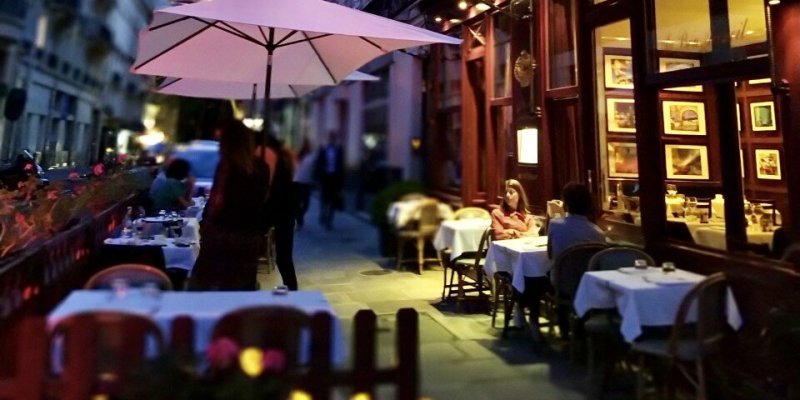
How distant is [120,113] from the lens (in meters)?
35.3

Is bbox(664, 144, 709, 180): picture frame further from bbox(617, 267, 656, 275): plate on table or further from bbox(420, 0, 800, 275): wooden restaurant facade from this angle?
bbox(617, 267, 656, 275): plate on table

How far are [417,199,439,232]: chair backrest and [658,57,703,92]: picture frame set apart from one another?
4516mm

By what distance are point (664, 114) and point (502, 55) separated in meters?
3.59

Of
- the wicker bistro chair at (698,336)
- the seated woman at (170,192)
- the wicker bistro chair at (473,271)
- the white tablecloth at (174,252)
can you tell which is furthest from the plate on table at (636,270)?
the seated woman at (170,192)

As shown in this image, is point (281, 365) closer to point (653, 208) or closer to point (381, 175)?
point (653, 208)

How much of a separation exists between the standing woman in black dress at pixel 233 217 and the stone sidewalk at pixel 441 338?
2.95ft

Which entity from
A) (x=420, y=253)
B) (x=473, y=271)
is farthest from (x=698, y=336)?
(x=420, y=253)

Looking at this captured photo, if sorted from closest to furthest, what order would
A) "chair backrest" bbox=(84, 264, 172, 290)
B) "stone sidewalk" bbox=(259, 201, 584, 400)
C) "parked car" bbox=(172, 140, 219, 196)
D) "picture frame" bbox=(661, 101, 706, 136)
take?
1. "chair backrest" bbox=(84, 264, 172, 290)
2. "stone sidewalk" bbox=(259, 201, 584, 400)
3. "picture frame" bbox=(661, 101, 706, 136)
4. "parked car" bbox=(172, 140, 219, 196)

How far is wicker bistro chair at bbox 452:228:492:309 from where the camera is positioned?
7.06m

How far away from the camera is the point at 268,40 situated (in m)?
5.87

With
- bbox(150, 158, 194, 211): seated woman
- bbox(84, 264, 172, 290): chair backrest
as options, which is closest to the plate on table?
bbox(84, 264, 172, 290): chair backrest

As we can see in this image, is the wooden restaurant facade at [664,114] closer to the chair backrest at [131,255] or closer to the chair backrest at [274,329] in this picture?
A: the chair backrest at [274,329]

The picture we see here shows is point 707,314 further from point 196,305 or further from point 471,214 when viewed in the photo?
point 471,214

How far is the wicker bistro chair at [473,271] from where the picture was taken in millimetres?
7062
